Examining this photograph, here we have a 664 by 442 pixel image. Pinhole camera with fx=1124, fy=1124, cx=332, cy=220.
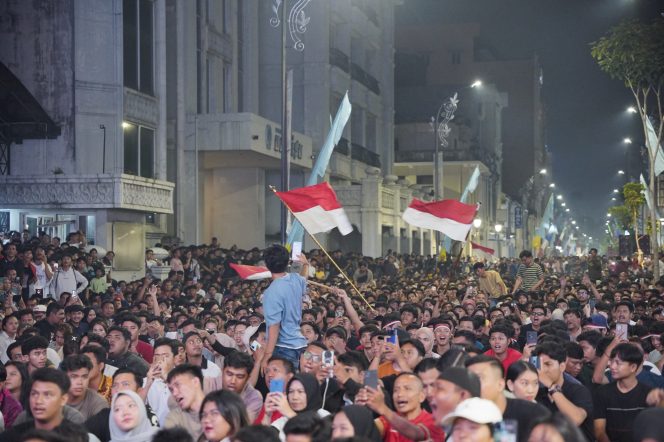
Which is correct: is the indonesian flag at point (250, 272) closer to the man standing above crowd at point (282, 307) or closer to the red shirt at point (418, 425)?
the man standing above crowd at point (282, 307)

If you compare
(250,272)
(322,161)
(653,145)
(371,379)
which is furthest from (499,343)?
(653,145)

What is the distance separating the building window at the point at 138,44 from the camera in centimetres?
2988

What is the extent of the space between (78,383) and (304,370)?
2.02 metres

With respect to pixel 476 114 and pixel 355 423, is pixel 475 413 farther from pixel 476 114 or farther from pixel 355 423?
pixel 476 114

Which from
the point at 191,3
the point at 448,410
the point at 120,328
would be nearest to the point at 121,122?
the point at 191,3

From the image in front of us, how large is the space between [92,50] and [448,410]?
79.0 ft

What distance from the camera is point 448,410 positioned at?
6.68 metres

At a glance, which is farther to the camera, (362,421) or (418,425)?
(418,425)

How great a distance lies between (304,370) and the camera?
10.3 m

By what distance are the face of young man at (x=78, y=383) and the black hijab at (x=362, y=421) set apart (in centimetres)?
291

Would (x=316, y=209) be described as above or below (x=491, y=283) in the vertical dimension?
above

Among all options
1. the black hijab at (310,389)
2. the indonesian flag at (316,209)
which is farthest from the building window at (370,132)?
the black hijab at (310,389)

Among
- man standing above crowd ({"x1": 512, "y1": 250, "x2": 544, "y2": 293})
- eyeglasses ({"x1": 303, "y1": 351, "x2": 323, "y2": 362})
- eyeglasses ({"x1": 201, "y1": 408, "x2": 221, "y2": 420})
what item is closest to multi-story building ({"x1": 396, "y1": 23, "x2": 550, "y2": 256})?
man standing above crowd ({"x1": 512, "y1": 250, "x2": 544, "y2": 293})

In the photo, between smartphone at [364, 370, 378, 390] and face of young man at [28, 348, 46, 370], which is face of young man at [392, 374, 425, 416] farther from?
face of young man at [28, 348, 46, 370]
